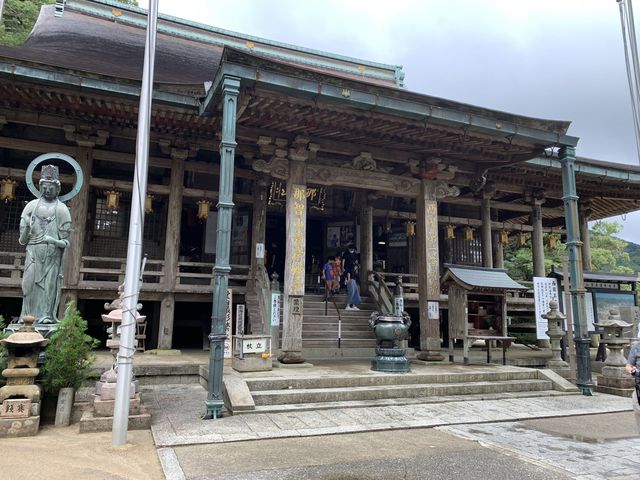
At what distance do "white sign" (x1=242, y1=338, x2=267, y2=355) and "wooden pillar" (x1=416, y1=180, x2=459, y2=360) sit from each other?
4.21 m

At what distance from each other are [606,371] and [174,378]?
28.9 ft

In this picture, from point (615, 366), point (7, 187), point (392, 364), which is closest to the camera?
point (392, 364)

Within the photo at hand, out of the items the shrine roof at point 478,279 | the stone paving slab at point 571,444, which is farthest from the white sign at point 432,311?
the stone paving slab at point 571,444

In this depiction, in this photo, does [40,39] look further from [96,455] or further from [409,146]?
[96,455]

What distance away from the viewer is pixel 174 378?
8656 mm

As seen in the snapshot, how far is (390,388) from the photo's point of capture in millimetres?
7688

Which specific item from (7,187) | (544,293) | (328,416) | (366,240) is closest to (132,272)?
(328,416)

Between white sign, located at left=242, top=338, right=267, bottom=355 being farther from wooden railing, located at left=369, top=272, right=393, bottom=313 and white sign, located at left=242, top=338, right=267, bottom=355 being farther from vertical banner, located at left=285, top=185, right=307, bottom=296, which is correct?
wooden railing, located at left=369, top=272, right=393, bottom=313

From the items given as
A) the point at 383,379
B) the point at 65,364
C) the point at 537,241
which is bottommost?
the point at 383,379

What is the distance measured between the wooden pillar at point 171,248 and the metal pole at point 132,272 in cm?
582

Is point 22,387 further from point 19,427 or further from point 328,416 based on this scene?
point 328,416

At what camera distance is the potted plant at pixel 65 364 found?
592 centimetres

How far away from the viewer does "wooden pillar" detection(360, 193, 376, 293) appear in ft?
45.6

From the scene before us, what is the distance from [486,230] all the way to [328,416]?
1044 centimetres
